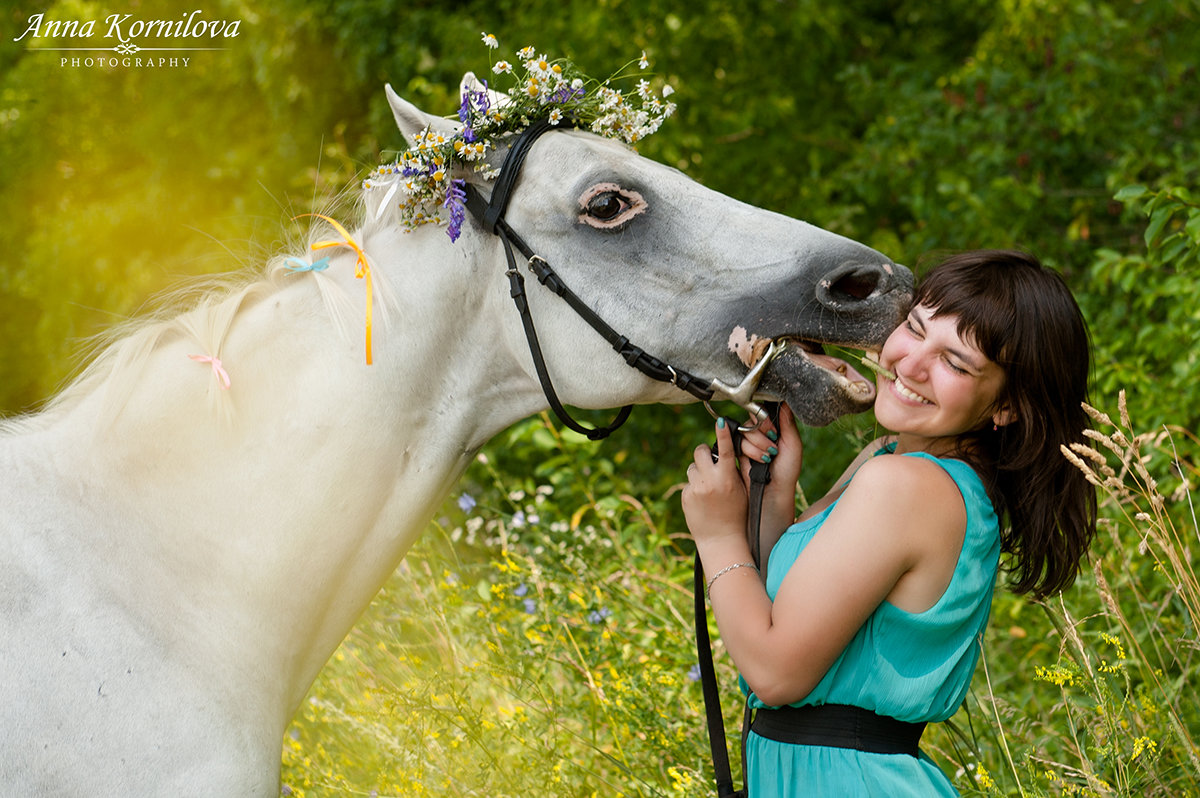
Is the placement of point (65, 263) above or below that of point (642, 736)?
below

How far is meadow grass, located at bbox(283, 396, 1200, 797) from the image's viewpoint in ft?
8.29

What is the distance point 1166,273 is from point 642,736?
392cm

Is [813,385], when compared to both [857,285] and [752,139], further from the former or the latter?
[752,139]

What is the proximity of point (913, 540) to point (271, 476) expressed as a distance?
1.28m

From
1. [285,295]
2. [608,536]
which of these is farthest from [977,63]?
[285,295]

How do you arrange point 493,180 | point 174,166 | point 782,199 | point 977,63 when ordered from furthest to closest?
point 174,166
point 782,199
point 977,63
point 493,180

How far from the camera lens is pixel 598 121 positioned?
225 cm

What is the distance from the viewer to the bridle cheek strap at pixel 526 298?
2020 millimetres

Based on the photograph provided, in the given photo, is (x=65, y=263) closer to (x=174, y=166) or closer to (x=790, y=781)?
(x=174, y=166)

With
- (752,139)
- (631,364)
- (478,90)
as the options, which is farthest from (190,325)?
(752,139)

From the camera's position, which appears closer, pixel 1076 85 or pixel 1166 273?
pixel 1166 273

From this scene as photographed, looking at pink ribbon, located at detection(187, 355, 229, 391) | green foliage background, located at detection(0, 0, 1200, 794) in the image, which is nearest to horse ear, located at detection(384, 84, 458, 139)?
pink ribbon, located at detection(187, 355, 229, 391)

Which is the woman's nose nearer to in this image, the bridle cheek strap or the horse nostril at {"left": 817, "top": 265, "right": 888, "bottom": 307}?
the horse nostril at {"left": 817, "top": 265, "right": 888, "bottom": 307}

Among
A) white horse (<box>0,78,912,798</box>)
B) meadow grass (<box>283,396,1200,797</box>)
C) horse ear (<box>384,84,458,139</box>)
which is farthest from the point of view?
meadow grass (<box>283,396,1200,797</box>)
